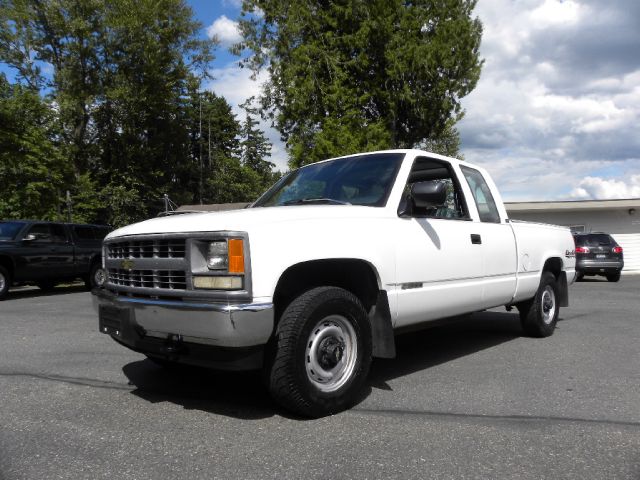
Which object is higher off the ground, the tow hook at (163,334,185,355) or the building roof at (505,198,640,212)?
the building roof at (505,198,640,212)

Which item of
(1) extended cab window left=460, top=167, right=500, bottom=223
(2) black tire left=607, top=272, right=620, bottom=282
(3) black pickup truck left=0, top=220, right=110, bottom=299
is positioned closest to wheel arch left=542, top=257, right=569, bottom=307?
(1) extended cab window left=460, top=167, right=500, bottom=223

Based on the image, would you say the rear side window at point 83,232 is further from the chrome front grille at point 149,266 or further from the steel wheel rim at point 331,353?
the steel wheel rim at point 331,353

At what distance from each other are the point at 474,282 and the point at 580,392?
1.27 meters

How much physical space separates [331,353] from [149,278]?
1.34 m

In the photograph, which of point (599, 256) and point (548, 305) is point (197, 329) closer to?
point (548, 305)

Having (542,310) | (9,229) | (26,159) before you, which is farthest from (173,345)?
(26,159)

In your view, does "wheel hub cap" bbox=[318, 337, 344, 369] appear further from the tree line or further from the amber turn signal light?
the tree line

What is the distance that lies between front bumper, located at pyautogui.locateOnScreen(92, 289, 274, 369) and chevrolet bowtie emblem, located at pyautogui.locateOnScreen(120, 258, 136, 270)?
0.73 feet

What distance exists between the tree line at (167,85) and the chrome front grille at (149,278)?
54.1ft

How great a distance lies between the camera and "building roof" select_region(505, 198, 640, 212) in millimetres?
25109

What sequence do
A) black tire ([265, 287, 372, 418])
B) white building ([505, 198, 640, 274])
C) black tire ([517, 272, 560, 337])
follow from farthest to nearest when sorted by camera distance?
1. white building ([505, 198, 640, 274])
2. black tire ([517, 272, 560, 337])
3. black tire ([265, 287, 372, 418])

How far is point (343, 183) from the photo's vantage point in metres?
4.82

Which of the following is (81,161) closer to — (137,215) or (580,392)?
(137,215)

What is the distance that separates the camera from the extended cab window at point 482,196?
5.70m
